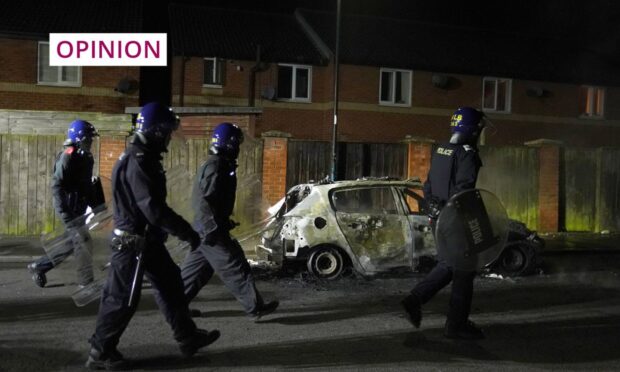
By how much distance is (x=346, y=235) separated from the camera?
7996 mm

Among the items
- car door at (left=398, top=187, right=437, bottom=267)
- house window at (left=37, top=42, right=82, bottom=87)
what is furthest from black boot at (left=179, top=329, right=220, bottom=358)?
house window at (left=37, top=42, right=82, bottom=87)

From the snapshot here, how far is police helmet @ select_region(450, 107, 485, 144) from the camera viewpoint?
541 centimetres

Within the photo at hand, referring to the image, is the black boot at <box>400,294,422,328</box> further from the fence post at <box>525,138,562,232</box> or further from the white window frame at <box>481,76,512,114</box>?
the white window frame at <box>481,76,512,114</box>

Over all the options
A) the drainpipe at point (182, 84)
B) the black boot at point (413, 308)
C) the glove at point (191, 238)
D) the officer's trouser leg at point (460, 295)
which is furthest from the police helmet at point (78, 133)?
the drainpipe at point (182, 84)

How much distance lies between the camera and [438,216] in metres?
5.37

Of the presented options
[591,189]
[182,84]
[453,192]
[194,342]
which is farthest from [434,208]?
[182,84]

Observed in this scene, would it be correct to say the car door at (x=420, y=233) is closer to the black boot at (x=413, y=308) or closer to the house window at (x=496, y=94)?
the black boot at (x=413, y=308)

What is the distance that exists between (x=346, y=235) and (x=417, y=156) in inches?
233

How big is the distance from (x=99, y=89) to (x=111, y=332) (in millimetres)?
15406

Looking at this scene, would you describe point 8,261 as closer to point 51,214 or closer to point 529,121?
point 51,214

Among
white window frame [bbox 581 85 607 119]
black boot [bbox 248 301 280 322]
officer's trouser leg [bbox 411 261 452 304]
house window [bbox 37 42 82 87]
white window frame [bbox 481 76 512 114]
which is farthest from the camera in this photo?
white window frame [bbox 581 85 607 119]

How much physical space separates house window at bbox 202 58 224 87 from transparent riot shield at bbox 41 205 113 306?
45.2ft

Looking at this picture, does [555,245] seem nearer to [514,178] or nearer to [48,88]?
[514,178]

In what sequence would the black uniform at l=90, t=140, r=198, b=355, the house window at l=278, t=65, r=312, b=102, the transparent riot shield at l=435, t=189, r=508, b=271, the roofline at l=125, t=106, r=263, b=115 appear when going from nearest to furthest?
the black uniform at l=90, t=140, r=198, b=355, the transparent riot shield at l=435, t=189, r=508, b=271, the roofline at l=125, t=106, r=263, b=115, the house window at l=278, t=65, r=312, b=102
